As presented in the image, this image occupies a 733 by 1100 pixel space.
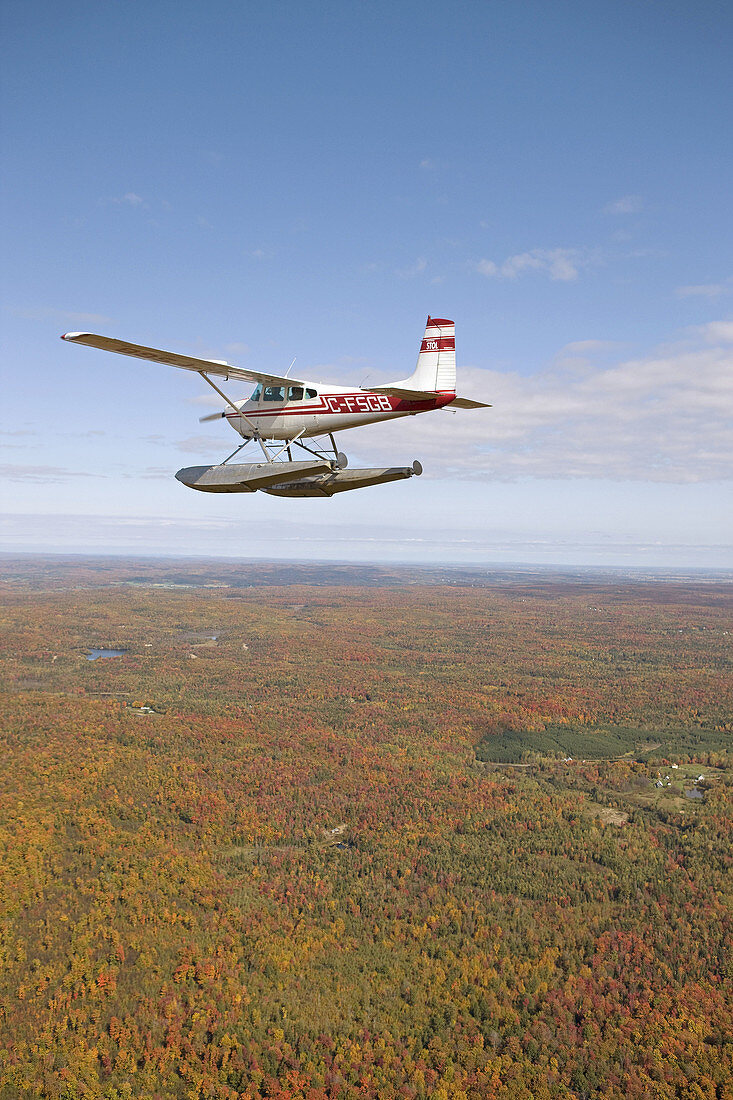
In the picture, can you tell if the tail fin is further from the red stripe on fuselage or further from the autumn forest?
the autumn forest

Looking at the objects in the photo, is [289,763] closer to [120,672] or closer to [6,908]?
[6,908]

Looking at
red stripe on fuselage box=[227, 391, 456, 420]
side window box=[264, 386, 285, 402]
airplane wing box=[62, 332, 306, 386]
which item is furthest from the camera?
side window box=[264, 386, 285, 402]

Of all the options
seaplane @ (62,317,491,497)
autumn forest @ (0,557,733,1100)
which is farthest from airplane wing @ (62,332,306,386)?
autumn forest @ (0,557,733,1100)

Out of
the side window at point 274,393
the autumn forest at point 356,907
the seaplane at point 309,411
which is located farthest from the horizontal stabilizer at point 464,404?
the autumn forest at point 356,907

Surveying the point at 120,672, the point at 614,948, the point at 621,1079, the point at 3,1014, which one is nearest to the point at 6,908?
the point at 3,1014

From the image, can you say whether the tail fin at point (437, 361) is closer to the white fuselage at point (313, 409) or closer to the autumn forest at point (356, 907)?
the white fuselage at point (313, 409)

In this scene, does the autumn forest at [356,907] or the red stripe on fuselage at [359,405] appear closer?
the red stripe on fuselage at [359,405]
